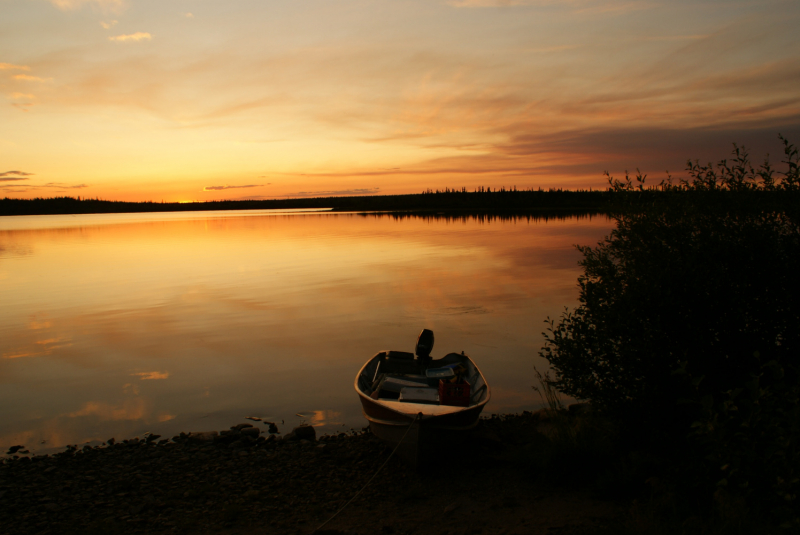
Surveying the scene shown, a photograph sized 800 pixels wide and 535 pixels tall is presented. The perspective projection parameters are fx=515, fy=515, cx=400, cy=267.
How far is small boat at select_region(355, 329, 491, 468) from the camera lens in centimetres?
665

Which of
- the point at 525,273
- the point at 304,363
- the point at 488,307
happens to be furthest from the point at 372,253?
the point at 304,363

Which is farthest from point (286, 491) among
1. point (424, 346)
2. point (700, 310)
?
point (700, 310)

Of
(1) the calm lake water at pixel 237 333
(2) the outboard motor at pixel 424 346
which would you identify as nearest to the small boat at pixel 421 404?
(2) the outboard motor at pixel 424 346

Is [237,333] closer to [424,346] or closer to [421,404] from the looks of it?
[424,346]

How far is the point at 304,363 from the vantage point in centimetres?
1144

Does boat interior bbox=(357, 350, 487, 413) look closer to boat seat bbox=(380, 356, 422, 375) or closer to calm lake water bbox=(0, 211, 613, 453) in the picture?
boat seat bbox=(380, 356, 422, 375)

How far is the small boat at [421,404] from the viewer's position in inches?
262

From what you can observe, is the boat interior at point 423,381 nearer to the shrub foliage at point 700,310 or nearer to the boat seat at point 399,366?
the boat seat at point 399,366

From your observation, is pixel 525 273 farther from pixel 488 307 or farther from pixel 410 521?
pixel 410 521

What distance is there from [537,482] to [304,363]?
6.40m

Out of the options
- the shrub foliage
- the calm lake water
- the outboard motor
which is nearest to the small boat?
the outboard motor

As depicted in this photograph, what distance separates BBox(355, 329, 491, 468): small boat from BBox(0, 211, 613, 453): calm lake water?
2.71ft

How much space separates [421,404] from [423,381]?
1531 millimetres

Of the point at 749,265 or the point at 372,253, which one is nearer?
the point at 749,265
